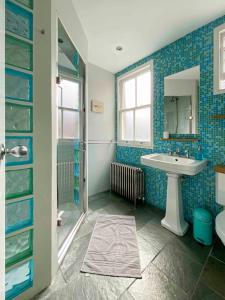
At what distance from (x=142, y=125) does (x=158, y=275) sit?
2072 millimetres

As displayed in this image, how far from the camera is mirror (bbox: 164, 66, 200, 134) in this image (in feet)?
6.08

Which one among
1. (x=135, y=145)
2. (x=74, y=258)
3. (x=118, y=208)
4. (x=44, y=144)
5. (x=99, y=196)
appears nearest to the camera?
(x=44, y=144)

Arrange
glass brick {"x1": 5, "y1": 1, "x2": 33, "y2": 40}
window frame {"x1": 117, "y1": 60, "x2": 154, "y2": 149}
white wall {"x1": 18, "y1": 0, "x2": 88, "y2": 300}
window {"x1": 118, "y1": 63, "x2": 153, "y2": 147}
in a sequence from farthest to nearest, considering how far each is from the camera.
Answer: window {"x1": 118, "y1": 63, "x2": 153, "y2": 147}
window frame {"x1": 117, "y1": 60, "x2": 154, "y2": 149}
white wall {"x1": 18, "y1": 0, "x2": 88, "y2": 300}
glass brick {"x1": 5, "y1": 1, "x2": 33, "y2": 40}

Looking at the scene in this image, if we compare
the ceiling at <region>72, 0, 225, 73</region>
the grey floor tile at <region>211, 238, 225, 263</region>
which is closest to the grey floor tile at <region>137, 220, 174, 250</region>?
the grey floor tile at <region>211, 238, 225, 263</region>

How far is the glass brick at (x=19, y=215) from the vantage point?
93 centimetres

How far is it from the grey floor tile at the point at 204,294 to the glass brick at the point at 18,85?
6.07 ft

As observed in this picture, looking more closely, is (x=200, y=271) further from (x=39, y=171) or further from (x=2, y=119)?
(x=2, y=119)

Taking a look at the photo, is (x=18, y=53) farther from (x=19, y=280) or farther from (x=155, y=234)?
(x=155, y=234)

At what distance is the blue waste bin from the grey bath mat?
698mm

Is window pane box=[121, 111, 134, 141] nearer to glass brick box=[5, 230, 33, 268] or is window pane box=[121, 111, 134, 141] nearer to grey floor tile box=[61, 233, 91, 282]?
grey floor tile box=[61, 233, 91, 282]

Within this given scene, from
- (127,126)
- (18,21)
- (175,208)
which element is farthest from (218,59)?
(18,21)

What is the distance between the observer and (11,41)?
0.92m

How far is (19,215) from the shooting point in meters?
0.98

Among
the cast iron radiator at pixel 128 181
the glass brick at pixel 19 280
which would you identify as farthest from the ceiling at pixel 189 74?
the glass brick at pixel 19 280
